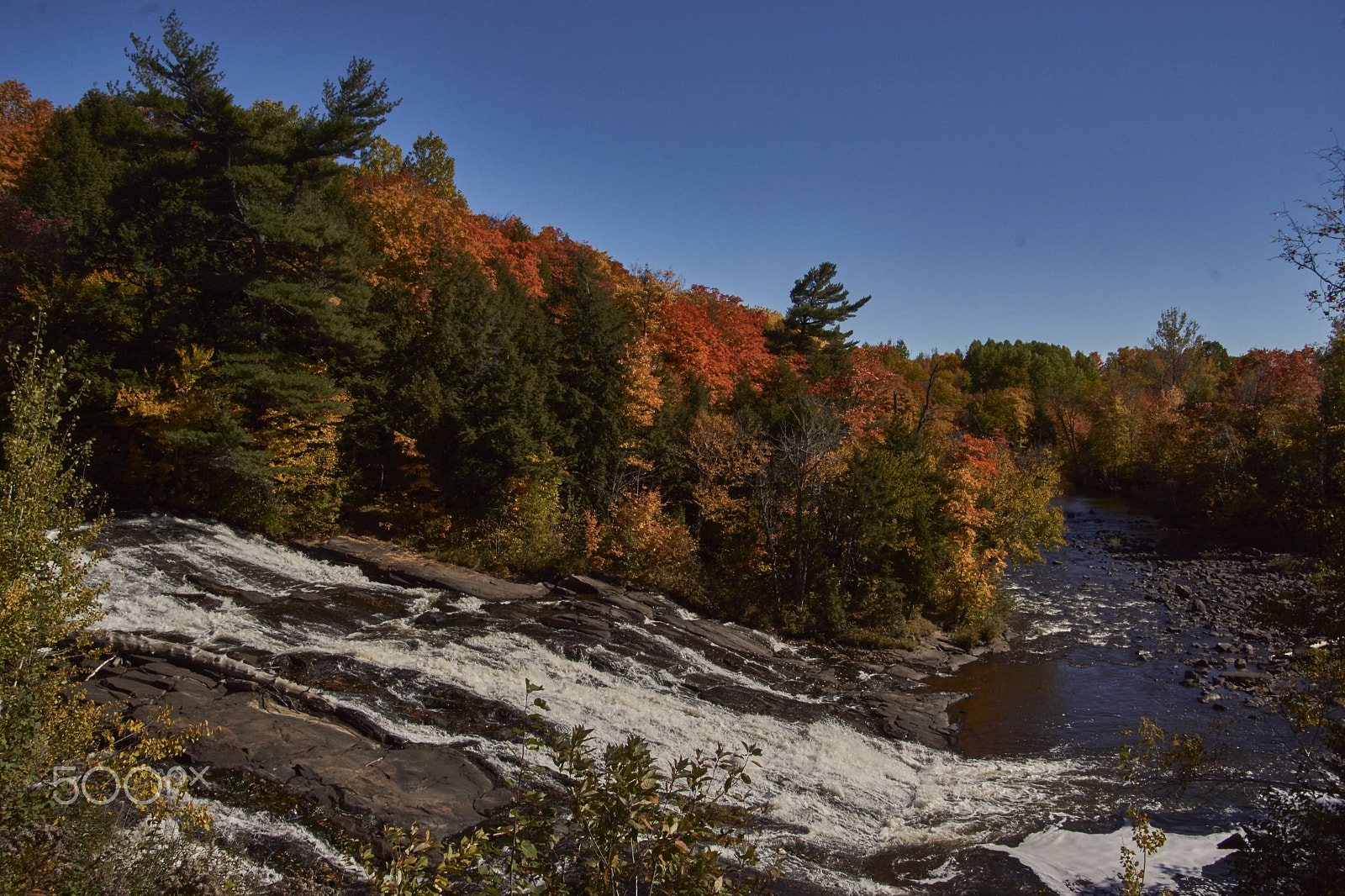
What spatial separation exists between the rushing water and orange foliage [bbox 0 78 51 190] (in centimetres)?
3166

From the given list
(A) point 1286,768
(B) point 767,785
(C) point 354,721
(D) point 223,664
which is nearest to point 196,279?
(D) point 223,664

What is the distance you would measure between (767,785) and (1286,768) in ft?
39.9

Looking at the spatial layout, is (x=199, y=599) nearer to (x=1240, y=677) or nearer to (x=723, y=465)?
(x=723, y=465)

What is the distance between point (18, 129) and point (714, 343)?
43.7m

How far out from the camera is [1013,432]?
238 ft

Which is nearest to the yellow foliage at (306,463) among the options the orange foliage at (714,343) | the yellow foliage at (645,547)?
the yellow foliage at (645,547)

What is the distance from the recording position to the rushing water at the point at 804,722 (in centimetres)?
1163

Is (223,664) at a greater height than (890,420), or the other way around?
(890,420)

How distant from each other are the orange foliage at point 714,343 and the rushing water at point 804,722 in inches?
673

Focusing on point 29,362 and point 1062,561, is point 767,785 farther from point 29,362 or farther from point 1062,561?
point 1062,561

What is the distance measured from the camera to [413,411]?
2641 centimetres

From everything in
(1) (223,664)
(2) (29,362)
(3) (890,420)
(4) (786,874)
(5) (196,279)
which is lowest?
(4) (786,874)

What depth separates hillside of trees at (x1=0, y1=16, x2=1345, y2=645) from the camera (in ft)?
73.9

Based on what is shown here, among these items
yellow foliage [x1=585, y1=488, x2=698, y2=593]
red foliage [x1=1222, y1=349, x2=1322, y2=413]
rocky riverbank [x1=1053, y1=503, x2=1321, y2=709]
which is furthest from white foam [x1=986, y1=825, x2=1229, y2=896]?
red foliage [x1=1222, y1=349, x2=1322, y2=413]
